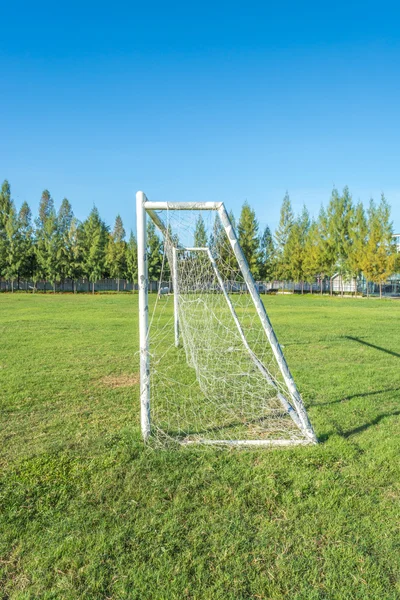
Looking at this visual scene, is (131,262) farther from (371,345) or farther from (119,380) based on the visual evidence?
(119,380)

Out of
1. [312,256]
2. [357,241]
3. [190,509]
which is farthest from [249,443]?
[312,256]

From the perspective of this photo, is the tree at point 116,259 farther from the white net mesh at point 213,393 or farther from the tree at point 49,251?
the white net mesh at point 213,393

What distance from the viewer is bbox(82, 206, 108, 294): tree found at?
4138cm

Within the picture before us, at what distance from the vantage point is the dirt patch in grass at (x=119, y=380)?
5535 mm

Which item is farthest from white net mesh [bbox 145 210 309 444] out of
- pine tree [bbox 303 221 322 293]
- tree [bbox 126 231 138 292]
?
tree [bbox 126 231 138 292]

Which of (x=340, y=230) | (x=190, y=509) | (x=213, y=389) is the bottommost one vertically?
(x=190, y=509)

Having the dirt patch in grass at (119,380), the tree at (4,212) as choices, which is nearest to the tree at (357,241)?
the dirt patch in grass at (119,380)

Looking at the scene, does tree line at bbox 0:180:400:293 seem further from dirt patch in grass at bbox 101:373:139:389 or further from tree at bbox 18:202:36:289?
dirt patch in grass at bbox 101:373:139:389

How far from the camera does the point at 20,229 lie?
1721 inches

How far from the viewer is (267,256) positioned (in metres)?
46.5

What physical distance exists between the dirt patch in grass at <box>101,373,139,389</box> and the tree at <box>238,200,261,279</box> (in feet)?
118

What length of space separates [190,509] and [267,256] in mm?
45218

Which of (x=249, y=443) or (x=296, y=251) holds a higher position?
(x=296, y=251)

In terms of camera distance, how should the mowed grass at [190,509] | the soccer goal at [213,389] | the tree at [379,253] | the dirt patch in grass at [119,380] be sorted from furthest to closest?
the tree at [379,253]
the dirt patch in grass at [119,380]
the soccer goal at [213,389]
the mowed grass at [190,509]
